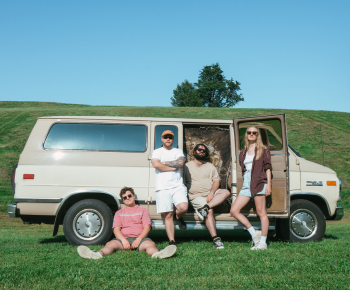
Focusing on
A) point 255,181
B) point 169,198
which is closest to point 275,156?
point 255,181

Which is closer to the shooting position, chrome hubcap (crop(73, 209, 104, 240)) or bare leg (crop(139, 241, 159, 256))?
bare leg (crop(139, 241, 159, 256))

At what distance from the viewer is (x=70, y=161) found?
20.2 ft

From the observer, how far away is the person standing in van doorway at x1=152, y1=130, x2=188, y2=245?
227 inches

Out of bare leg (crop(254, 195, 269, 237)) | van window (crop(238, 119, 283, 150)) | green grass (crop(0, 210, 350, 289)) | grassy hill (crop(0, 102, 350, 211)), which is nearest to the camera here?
green grass (crop(0, 210, 350, 289))

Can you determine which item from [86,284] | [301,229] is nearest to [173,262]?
[86,284]

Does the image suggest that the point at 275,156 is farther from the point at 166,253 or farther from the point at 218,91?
the point at 218,91

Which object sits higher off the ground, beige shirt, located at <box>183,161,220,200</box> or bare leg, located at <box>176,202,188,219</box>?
beige shirt, located at <box>183,161,220,200</box>

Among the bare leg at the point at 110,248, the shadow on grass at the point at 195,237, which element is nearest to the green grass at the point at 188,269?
the bare leg at the point at 110,248

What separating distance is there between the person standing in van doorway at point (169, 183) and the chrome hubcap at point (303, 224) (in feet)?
6.99

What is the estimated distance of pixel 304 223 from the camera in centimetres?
652

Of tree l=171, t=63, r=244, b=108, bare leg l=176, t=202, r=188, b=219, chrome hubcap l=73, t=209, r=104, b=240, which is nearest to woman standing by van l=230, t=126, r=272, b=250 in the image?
bare leg l=176, t=202, r=188, b=219

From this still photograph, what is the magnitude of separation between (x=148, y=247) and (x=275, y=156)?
8.90ft

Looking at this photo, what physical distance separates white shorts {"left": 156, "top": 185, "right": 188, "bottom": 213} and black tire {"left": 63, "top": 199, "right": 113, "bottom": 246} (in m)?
0.91

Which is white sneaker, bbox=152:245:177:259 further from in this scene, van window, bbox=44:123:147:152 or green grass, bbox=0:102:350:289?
van window, bbox=44:123:147:152
